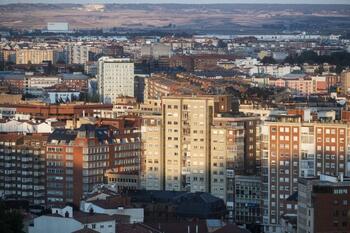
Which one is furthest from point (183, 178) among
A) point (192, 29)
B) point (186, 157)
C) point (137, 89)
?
point (192, 29)

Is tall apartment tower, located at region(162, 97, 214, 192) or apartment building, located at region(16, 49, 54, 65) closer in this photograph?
tall apartment tower, located at region(162, 97, 214, 192)

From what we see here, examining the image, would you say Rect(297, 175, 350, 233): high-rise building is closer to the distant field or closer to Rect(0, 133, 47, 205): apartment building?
Rect(0, 133, 47, 205): apartment building

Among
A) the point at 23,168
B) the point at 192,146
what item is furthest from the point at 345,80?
the point at 23,168

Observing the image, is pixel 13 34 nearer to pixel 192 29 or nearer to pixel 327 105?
pixel 192 29

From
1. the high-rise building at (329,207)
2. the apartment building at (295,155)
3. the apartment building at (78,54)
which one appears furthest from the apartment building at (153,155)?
the apartment building at (78,54)

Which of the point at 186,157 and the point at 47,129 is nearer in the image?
the point at 186,157

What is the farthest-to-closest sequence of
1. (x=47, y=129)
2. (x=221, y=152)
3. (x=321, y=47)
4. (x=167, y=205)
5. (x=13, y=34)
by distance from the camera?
(x=13, y=34) → (x=321, y=47) → (x=47, y=129) → (x=221, y=152) → (x=167, y=205)

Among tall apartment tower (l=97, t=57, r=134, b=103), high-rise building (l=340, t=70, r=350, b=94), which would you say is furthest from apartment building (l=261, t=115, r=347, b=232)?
tall apartment tower (l=97, t=57, r=134, b=103)

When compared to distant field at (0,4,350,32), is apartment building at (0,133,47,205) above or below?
above
